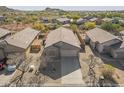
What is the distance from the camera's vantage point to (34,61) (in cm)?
1883

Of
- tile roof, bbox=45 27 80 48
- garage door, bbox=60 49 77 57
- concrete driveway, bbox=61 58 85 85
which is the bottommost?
concrete driveway, bbox=61 58 85 85

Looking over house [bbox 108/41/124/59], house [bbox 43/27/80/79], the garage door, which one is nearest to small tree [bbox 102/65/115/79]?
house [bbox 43/27/80/79]

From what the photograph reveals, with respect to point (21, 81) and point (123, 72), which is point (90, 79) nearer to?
point (123, 72)

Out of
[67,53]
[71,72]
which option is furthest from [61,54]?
[71,72]

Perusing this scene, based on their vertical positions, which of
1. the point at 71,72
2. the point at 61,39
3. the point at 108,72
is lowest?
the point at 71,72

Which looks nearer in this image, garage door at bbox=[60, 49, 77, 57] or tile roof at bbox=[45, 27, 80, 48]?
garage door at bbox=[60, 49, 77, 57]

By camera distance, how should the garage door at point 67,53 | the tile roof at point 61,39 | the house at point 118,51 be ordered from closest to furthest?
the garage door at point 67,53
the tile roof at point 61,39
the house at point 118,51

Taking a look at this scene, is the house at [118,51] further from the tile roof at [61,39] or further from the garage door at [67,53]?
the garage door at [67,53]

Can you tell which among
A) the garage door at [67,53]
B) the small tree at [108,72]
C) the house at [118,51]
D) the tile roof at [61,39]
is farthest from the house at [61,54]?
the house at [118,51]

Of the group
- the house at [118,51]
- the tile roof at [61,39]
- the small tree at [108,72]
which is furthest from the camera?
the house at [118,51]

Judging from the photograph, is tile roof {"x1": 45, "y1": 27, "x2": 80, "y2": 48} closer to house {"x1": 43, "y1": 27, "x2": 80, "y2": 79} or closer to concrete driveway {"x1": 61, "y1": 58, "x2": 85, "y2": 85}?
house {"x1": 43, "y1": 27, "x2": 80, "y2": 79}

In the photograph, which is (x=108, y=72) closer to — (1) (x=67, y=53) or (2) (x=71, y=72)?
(2) (x=71, y=72)

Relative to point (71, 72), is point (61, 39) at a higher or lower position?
higher

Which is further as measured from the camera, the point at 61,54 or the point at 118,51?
the point at 118,51
